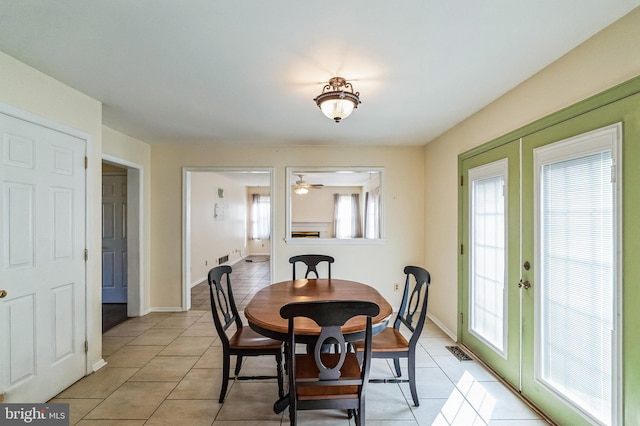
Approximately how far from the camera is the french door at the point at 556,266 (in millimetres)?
1567

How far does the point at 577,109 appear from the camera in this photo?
173 centimetres

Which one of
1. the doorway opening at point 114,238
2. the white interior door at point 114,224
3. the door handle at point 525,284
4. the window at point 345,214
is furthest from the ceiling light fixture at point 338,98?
the window at point 345,214

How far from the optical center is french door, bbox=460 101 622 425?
5.14 ft

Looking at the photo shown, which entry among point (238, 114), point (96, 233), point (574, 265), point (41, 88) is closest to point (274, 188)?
point (238, 114)

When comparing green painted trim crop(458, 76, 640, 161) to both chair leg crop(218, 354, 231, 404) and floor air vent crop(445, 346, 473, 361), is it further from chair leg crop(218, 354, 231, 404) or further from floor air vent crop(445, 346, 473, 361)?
chair leg crop(218, 354, 231, 404)

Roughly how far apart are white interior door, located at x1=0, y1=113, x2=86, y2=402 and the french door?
11.8 feet

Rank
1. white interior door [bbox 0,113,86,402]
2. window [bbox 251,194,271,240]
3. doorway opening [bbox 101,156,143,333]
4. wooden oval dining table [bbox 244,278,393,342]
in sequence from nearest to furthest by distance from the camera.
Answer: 1. wooden oval dining table [bbox 244,278,393,342]
2. white interior door [bbox 0,113,86,402]
3. doorway opening [bbox 101,156,143,333]
4. window [bbox 251,194,271,240]

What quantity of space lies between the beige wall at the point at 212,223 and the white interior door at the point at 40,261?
3243 mm

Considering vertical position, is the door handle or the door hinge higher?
the door hinge

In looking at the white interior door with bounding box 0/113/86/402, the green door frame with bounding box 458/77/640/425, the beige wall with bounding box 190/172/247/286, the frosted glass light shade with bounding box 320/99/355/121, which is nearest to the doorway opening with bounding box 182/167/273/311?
the beige wall with bounding box 190/172/247/286

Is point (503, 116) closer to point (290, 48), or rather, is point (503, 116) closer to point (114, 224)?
point (290, 48)

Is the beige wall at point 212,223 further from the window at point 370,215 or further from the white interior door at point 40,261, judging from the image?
the window at point 370,215

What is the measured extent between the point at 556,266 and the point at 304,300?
179 centimetres

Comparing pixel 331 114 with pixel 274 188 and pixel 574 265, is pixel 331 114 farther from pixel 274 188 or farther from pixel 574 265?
pixel 274 188
